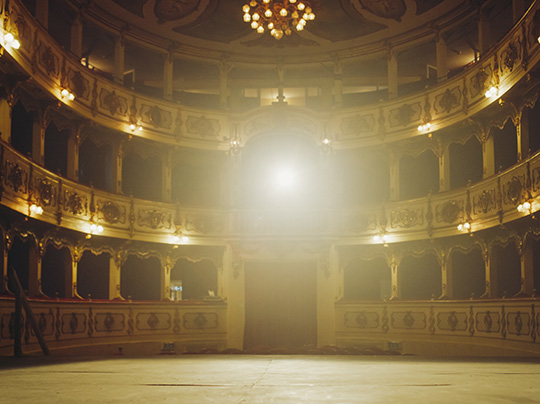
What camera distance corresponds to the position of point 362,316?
22.8 metres

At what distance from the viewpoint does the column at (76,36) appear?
21250mm

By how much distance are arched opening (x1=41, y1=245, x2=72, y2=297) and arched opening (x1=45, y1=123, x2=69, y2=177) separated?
254 cm

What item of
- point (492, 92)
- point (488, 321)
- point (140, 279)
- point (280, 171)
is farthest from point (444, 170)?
point (140, 279)

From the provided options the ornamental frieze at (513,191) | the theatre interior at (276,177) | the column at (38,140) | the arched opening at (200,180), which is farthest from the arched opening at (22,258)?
the ornamental frieze at (513,191)

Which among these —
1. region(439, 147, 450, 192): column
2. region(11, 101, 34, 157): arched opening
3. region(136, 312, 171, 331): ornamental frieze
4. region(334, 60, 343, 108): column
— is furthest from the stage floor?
region(334, 60, 343, 108): column

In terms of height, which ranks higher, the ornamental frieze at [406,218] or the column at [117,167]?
the column at [117,167]

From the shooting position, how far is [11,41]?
14.2 meters

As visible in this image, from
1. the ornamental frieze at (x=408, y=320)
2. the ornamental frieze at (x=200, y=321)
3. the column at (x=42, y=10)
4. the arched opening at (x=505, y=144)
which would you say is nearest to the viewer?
the column at (x=42, y=10)

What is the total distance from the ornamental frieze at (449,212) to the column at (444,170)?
106 cm

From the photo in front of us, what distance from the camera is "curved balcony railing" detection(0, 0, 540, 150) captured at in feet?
52.4

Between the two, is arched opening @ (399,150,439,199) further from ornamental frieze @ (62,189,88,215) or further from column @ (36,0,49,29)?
column @ (36,0,49,29)

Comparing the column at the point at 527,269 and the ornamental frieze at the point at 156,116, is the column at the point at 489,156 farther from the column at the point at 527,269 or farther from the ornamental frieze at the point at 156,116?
the ornamental frieze at the point at 156,116

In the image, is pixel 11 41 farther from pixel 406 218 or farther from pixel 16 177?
pixel 406 218

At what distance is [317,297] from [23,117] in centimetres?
1151
